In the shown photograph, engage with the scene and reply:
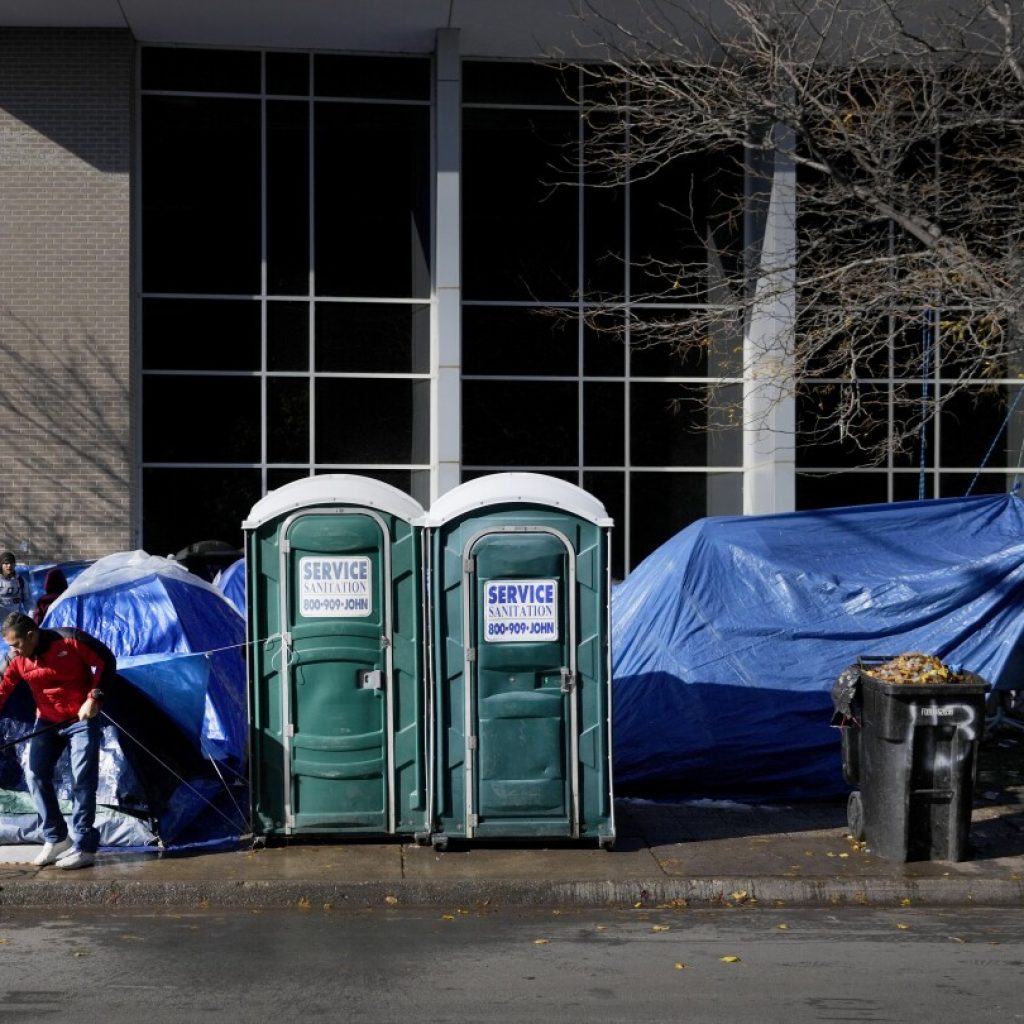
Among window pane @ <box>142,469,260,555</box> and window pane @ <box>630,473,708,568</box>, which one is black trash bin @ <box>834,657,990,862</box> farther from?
window pane @ <box>142,469,260,555</box>

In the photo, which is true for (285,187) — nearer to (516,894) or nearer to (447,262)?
(447,262)

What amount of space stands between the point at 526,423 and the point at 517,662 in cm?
1098

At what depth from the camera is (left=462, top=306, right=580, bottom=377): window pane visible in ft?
64.2

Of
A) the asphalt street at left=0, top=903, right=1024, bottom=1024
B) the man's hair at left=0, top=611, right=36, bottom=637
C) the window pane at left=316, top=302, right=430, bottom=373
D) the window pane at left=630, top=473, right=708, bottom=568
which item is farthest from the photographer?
the window pane at left=630, top=473, right=708, bottom=568

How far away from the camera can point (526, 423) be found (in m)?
19.7

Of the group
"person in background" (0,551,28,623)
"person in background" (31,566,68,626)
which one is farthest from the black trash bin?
"person in background" (0,551,28,623)

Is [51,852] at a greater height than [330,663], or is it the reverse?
[330,663]

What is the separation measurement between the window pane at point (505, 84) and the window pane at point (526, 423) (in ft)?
12.7

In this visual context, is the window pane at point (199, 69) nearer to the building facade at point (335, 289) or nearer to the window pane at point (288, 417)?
the building facade at point (335, 289)

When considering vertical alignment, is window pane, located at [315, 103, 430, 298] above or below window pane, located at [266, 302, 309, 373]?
above

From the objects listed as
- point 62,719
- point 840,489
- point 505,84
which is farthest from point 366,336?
point 62,719

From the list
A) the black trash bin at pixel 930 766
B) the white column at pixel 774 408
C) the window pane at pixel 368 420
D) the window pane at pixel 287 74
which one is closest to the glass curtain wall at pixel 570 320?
the white column at pixel 774 408

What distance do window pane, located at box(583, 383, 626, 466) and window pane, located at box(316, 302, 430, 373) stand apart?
234cm

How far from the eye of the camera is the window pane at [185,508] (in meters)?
19.2
